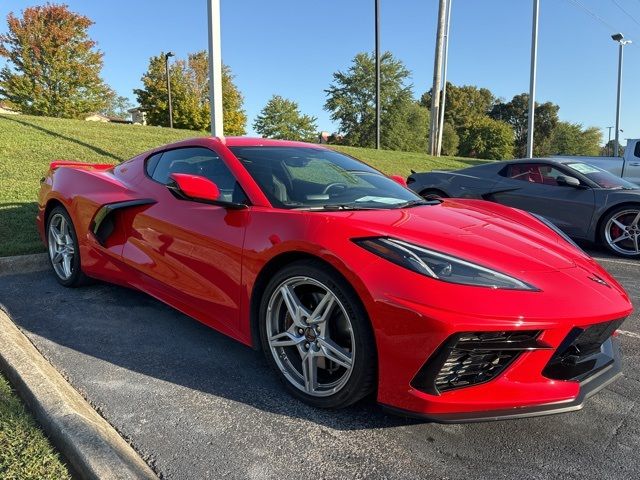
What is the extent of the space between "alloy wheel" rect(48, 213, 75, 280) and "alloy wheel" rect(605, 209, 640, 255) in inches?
241

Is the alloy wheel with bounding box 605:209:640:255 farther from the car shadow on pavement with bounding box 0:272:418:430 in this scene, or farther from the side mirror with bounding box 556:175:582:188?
the car shadow on pavement with bounding box 0:272:418:430

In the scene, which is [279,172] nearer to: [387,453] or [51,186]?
[387,453]

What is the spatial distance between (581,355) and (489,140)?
6273cm

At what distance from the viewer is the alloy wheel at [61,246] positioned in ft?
13.4

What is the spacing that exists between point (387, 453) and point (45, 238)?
3716 mm

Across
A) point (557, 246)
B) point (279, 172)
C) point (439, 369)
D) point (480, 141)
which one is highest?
point (480, 141)

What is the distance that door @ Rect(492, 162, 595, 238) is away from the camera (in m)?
A: 6.43

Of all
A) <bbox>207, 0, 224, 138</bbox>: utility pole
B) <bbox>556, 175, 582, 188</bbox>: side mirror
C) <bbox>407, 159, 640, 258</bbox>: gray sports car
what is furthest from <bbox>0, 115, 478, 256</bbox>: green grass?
<bbox>556, 175, 582, 188</bbox>: side mirror

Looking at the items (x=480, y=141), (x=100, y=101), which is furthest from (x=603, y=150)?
(x=100, y=101)

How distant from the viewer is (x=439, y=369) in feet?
6.50

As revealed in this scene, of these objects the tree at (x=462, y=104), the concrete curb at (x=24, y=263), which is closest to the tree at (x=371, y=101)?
the tree at (x=462, y=104)

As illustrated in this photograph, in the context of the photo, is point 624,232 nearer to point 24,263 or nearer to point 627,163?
point 627,163

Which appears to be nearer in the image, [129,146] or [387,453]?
[387,453]

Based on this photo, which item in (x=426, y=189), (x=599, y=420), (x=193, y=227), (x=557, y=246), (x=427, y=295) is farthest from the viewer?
(x=426, y=189)
